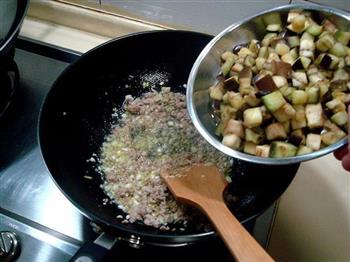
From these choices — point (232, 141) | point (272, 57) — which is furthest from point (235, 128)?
point (272, 57)

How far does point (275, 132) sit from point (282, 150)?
0.03 metres

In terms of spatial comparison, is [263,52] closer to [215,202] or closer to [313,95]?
[313,95]

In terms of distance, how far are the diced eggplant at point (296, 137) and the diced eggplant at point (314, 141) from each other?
0.01m

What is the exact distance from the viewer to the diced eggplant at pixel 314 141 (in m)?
0.62

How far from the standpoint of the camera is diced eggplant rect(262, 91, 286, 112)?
0.63 metres

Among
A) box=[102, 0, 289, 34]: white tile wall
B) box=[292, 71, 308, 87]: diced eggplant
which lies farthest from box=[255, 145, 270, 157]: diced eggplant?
box=[102, 0, 289, 34]: white tile wall

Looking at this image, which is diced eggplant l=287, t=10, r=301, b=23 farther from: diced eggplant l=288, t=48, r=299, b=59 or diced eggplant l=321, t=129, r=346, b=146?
diced eggplant l=321, t=129, r=346, b=146

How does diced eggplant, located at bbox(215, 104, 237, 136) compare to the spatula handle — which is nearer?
the spatula handle

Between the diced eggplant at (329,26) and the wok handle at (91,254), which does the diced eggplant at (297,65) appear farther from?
the wok handle at (91,254)

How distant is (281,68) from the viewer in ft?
2.20

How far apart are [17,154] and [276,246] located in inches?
18.1

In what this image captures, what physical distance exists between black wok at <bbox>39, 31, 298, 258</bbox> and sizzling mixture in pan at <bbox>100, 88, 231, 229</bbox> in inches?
0.8

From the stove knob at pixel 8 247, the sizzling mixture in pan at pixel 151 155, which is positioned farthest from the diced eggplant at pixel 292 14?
the stove knob at pixel 8 247

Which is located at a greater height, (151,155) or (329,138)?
(329,138)
